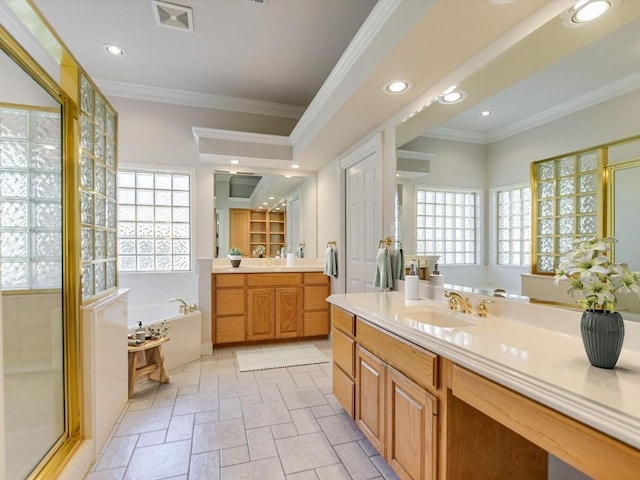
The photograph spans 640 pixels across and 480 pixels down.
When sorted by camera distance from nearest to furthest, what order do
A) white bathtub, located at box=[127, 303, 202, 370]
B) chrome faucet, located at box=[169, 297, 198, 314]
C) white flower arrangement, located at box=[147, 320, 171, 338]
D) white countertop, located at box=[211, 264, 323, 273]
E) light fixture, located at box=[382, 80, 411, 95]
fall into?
light fixture, located at box=[382, 80, 411, 95]
white flower arrangement, located at box=[147, 320, 171, 338]
white bathtub, located at box=[127, 303, 202, 370]
chrome faucet, located at box=[169, 297, 198, 314]
white countertop, located at box=[211, 264, 323, 273]

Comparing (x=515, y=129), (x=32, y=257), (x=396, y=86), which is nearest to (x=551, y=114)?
(x=515, y=129)

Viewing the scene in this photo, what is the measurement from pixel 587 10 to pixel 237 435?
2.83 metres

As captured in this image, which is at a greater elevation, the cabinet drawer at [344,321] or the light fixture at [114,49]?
the light fixture at [114,49]

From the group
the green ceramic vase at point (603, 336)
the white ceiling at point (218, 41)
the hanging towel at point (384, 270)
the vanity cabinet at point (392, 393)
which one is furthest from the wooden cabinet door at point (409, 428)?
the white ceiling at point (218, 41)

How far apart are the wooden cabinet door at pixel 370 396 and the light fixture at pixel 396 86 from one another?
5.55 ft

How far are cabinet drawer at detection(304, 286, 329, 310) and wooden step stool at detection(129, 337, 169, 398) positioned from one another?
174 centimetres

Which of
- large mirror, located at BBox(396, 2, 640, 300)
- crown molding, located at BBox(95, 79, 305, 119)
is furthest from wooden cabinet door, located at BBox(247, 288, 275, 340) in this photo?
crown molding, located at BBox(95, 79, 305, 119)

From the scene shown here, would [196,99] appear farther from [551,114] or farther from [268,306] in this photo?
[551,114]

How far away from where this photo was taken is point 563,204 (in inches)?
56.7

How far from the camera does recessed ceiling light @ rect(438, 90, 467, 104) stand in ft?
6.31

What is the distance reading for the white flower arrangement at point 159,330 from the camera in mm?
2903

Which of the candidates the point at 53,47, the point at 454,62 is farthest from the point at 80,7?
the point at 454,62

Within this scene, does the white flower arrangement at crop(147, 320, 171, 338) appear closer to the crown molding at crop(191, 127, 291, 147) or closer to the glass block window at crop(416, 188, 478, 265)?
the crown molding at crop(191, 127, 291, 147)

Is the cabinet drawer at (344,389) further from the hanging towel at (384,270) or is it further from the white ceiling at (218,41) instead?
the white ceiling at (218,41)
